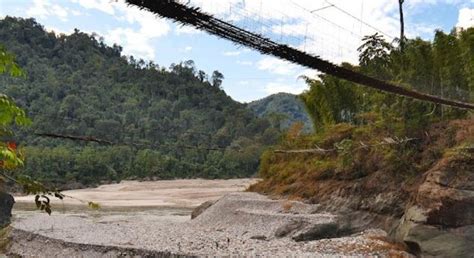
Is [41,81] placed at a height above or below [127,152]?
above

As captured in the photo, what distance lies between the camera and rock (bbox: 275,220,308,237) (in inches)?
594

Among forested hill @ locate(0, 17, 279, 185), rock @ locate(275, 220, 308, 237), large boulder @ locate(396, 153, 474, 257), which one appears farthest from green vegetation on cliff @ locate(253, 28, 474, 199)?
forested hill @ locate(0, 17, 279, 185)

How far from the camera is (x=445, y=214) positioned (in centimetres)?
1157

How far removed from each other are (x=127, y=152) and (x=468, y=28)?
63.8 m

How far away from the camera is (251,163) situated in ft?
250

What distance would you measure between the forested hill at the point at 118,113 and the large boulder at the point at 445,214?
43.5 m

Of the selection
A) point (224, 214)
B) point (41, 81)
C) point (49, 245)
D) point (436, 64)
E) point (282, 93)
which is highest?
point (282, 93)

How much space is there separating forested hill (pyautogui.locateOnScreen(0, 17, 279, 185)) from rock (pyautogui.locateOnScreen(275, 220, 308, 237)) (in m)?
40.1

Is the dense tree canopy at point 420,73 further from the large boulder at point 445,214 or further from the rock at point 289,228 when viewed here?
the rock at point 289,228

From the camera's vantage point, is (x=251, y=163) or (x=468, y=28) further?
(x=251, y=163)

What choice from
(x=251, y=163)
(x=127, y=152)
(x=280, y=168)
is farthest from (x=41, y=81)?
(x=280, y=168)

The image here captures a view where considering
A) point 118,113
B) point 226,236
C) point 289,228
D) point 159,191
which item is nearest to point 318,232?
point 289,228

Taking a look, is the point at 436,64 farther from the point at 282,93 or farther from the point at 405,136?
the point at 282,93

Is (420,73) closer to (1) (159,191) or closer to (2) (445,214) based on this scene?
(2) (445,214)
